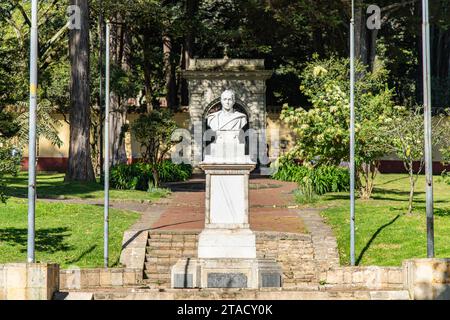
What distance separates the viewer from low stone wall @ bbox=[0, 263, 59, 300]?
14875 millimetres

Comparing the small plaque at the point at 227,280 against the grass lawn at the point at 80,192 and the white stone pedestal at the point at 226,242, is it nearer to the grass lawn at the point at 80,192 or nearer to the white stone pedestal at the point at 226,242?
the white stone pedestal at the point at 226,242

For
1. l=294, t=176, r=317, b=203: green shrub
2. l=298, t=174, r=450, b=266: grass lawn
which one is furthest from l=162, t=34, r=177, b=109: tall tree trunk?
l=298, t=174, r=450, b=266: grass lawn

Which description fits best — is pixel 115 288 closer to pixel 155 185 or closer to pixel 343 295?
pixel 343 295

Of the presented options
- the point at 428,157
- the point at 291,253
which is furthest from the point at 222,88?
the point at 428,157

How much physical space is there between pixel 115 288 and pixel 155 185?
18.5 metres

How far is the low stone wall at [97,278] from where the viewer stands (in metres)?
19.0

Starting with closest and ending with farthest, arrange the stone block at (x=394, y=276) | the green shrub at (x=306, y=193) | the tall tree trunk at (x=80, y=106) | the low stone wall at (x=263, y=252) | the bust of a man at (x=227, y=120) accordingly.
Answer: the stone block at (x=394, y=276) < the bust of a man at (x=227, y=120) < the low stone wall at (x=263, y=252) < the green shrub at (x=306, y=193) < the tall tree trunk at (x=80, y=106)

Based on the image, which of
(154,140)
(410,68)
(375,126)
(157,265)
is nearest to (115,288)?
(157,265)

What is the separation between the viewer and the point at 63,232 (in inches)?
974

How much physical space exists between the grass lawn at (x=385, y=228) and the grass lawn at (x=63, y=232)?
5478 millimetres

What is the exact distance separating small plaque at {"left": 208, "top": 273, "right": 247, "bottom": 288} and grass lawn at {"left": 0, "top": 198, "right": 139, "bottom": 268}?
3810 mm

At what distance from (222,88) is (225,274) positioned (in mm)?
32374

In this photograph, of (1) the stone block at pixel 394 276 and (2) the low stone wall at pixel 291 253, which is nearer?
(1) the stone block at pixel 394 276

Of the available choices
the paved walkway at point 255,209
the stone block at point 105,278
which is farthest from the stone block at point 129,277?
the paved walkway at point 255,209
